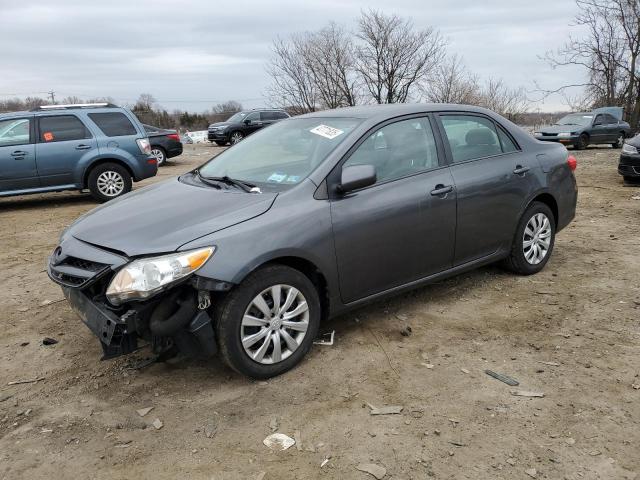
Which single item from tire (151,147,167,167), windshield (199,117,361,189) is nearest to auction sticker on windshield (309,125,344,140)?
windshield (199,117,361,189)

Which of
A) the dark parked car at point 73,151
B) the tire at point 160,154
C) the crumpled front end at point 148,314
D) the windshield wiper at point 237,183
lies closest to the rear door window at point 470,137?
the windshield wiper at point 237,183

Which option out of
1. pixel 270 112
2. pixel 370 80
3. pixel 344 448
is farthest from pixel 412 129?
pixel 370 80

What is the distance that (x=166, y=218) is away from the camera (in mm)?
3398

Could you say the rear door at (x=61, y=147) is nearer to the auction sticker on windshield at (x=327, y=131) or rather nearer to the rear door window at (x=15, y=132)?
the rear door window at (x=15, y=132)

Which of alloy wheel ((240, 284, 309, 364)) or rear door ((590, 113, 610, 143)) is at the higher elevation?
rear door ((590, 113, 610, 143))

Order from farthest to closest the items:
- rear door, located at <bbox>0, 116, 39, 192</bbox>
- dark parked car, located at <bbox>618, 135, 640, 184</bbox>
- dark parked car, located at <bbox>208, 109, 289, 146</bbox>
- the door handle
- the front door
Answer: dark parked car, located at <bbox>208, 109, 289, 146</bbox>, dark parked car, located at <bbox>618, 135, 640, 184</bbox>, rear door, located at <bbox>0, 116, 39, 192</bbox>, the door handle, the front door

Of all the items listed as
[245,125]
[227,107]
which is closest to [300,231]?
[245,125]

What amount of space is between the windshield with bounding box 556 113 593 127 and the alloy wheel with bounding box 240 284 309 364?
64.6 ft

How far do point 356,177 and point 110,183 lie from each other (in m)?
7.77

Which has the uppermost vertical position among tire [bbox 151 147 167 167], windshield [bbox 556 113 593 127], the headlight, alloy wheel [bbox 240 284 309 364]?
windshield [bbox 556 113 593 127]

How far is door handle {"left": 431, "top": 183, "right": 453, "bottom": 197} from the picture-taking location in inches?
162

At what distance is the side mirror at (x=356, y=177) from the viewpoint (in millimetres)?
3551

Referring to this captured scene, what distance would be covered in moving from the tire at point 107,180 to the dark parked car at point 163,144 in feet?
23.8

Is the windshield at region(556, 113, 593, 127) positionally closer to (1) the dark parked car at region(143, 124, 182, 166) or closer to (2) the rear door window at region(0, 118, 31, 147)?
(1) the dark parked car at region(143, 124, 182, 166)
